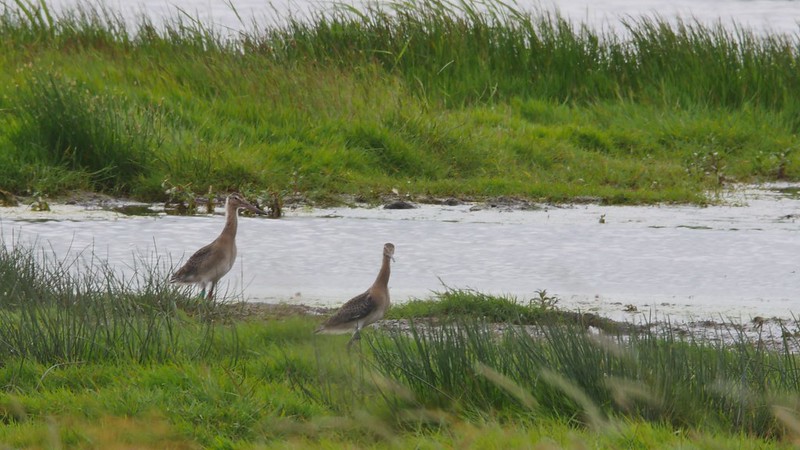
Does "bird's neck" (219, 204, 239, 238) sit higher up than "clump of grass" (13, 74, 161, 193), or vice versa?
"clump of grass" (13, 74, 161, 193)

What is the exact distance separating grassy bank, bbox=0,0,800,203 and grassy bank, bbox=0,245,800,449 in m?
5.48

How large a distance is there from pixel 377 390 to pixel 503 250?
4520mm

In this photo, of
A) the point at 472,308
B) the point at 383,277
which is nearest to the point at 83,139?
the point at 472,308

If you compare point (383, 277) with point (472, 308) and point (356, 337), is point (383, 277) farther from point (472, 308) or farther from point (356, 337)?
point (472, 308)

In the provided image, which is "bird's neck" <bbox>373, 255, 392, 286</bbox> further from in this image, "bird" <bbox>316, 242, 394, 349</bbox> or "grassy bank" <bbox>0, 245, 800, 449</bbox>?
"grassy bank" <bbox>0, 245, 800, 449</bbox>

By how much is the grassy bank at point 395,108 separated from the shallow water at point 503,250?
0.79 metres

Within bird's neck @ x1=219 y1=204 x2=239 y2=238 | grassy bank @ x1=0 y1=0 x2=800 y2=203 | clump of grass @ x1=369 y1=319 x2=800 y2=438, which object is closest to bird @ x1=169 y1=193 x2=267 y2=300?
bird's neck @ x1=219 y1=204 x2=239 y2=238

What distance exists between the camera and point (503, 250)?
9.30 metres

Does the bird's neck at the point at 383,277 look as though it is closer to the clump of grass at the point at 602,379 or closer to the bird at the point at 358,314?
the bird at the point at 358,314

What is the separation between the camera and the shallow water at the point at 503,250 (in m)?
7.87

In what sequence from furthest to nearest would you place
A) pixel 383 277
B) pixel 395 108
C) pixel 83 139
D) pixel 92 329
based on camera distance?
pixel 395 108
pixel 83 139
pixel 383 277
pixel 92 329

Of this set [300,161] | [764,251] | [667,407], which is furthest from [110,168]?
[667,407]

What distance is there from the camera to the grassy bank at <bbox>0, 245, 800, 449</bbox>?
14.7ft

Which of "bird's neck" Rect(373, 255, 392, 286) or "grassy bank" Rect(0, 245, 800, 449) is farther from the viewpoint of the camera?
"bird's neck" Rect(373, 255, 392, 286)
